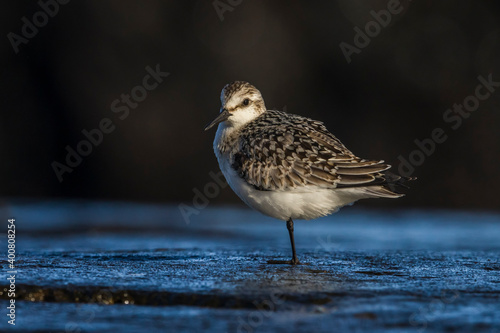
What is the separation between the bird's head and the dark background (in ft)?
23.6

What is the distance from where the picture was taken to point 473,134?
15.5m

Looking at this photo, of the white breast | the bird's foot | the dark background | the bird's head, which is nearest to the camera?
the bird's foot

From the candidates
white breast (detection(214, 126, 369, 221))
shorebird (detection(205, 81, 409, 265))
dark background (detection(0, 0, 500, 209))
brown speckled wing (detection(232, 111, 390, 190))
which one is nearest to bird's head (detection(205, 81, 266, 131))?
shorebird (detection(205, 81, 409, 265))

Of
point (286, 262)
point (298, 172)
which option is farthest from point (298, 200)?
point (286, 262)

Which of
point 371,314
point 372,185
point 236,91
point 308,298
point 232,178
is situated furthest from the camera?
point 236,91

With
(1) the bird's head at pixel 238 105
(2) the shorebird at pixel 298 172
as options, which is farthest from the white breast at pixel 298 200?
(1) the bird's head at pixel 238 105

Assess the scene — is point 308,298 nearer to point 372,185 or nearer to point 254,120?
point 372,185

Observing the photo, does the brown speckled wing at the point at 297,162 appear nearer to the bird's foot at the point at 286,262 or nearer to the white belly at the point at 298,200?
the white belly at the point at 298,200

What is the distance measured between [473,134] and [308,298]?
1155cm

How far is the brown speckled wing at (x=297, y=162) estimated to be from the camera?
22.6 ft

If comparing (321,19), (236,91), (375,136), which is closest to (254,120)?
(236,91)

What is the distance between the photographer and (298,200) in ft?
23.1

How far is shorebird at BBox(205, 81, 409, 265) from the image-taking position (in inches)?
270

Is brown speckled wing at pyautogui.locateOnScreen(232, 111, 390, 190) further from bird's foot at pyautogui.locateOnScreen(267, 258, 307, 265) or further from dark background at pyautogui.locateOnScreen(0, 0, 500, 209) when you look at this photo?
dark background at pyautogui.locateOnScreen(0, 0, 500, 209)
